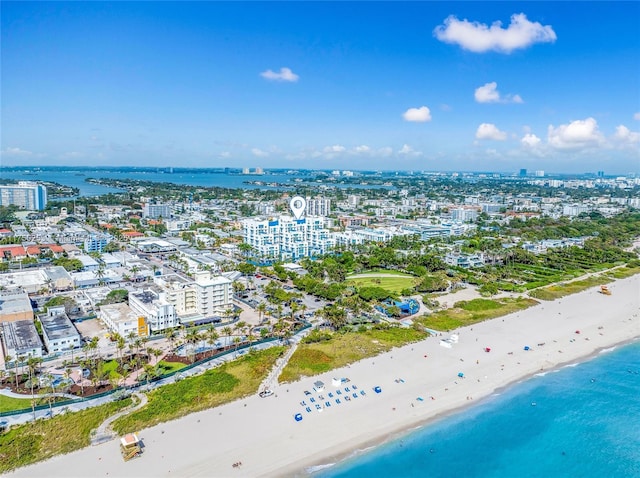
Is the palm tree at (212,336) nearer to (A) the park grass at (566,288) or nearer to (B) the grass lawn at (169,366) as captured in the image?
(B) the grass lawn at (169,366)

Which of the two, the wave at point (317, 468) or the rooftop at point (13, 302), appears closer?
the wave at point (317, 468)

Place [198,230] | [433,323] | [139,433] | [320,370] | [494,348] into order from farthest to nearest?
1. [198,230]
2. [433,323]
3. [494,348]
4. [320,370]
5. [139,433]

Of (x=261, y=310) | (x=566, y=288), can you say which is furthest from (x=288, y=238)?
(x=566, y=288)

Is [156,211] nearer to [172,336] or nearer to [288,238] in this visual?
[288,238]

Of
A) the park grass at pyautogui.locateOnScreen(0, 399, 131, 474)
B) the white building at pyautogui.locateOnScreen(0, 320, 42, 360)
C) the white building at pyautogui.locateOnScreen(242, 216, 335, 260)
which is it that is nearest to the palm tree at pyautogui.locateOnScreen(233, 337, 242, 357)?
the park grass at pyautogui.locateOnScreen(0, 399, 131, 474)

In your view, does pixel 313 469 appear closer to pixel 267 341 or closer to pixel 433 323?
pixel 267 341

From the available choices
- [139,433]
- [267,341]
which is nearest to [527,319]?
[267,341]

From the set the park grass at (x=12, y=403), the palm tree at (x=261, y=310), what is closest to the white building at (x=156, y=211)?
the palm tree at (x=261, y=310)
